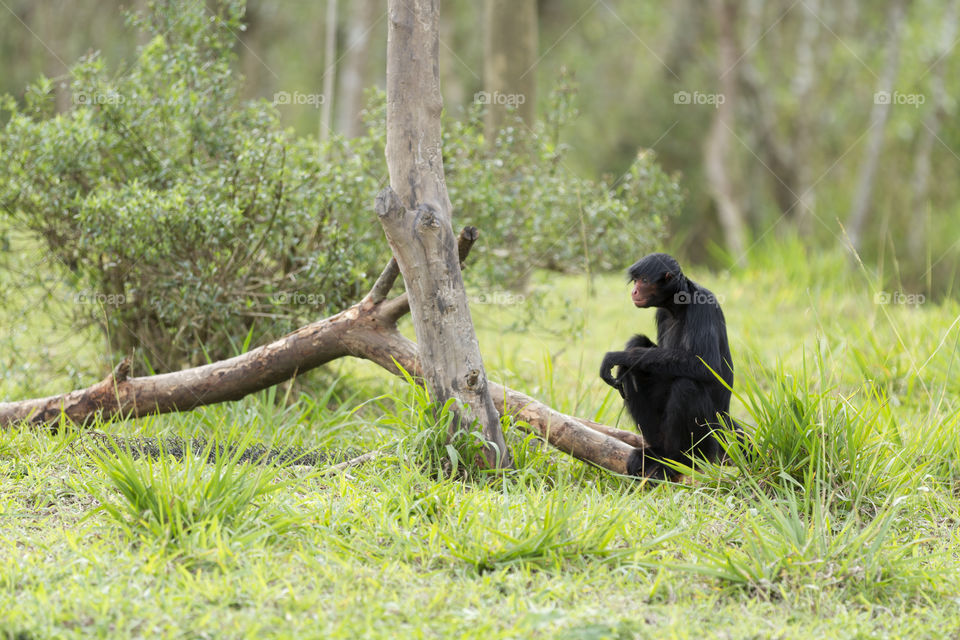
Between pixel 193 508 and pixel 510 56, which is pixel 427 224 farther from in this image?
pixel 510 56

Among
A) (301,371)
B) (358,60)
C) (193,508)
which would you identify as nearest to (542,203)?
(301,371)

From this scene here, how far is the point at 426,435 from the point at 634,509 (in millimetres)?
1021

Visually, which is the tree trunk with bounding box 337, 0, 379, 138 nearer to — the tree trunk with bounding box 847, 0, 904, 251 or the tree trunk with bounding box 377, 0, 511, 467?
the tree trunk with bounding box 847, 0, 904, 251

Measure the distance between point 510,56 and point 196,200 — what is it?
4821 mm

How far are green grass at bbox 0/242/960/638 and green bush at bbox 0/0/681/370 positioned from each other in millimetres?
Answer: 1088

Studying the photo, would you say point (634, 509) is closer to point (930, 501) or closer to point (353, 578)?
point (353, 578)

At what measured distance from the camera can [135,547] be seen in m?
3.38

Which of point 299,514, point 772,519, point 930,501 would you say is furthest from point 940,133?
point 299,514

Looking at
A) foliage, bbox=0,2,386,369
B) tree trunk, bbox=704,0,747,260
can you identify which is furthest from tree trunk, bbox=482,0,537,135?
tree trunk, bbox=704,0,747,260

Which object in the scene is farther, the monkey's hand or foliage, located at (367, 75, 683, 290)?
foliage, located at (367, 75, 683, 290)

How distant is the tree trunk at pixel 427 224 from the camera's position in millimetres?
4117

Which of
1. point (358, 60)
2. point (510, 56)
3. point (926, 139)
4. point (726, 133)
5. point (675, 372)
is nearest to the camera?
point (675, 372)

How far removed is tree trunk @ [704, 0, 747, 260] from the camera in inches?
555

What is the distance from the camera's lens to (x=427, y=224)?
13.4 ft
